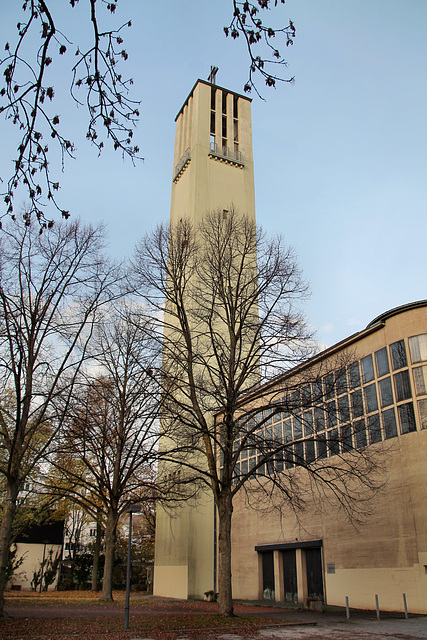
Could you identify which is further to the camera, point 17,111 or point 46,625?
point 46,625

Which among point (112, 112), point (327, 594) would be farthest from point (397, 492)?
point (112, 112)

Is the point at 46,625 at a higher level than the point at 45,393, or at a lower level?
lower

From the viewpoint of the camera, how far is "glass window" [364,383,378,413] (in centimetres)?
2166

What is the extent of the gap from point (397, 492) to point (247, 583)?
545 inches

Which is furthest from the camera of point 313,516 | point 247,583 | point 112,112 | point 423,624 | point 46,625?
point 247,583

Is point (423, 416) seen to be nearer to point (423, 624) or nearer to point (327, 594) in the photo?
point (423, 624)

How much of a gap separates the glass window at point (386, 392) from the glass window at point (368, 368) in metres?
0.71

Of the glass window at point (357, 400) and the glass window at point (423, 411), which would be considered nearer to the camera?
the glass window at point (423, 411)

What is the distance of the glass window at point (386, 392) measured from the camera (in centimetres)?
2088

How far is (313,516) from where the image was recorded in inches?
949

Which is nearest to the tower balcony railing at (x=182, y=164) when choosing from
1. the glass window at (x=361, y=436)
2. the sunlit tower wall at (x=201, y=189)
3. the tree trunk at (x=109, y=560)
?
the sunlit tower wall at (x=201, y=189)

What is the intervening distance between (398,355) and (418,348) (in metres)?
0.93

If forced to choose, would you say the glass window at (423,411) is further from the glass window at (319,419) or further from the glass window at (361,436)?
the glass window at (319,419)

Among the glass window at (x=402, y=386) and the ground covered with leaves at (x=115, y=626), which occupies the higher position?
the glass window at (x=402, y=386)
